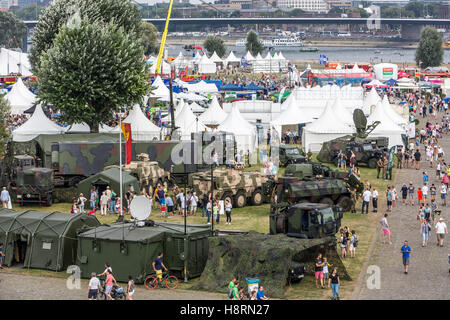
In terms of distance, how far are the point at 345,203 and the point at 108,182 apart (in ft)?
34.0

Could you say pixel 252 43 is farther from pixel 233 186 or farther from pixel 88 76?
pixel 233 186

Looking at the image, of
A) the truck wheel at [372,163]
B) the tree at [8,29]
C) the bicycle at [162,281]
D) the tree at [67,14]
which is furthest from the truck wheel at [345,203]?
the tree at [8,29]

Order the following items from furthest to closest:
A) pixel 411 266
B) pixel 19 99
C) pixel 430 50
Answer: pixel 430 50, pixel 19 99, pixel 411 266

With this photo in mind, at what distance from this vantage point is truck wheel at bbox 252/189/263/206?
122 ft

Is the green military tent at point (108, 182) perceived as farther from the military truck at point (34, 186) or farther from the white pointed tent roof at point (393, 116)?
the white pointed tent roof at point (393, 116)

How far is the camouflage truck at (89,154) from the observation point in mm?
39875

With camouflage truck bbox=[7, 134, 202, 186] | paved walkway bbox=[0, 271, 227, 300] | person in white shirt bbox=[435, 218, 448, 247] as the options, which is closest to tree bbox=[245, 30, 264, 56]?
camouflage truck bbox=[7, 134, 202, 186]

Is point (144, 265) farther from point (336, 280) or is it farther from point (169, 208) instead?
point (169, 208)

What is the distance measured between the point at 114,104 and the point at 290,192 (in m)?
19.1

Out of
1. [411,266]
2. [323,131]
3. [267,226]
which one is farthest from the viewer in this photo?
[323,131]

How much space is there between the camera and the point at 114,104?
49375mm

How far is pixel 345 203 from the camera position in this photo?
35.2 meters

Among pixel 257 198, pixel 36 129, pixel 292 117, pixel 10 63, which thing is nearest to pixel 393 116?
pixel 292 117

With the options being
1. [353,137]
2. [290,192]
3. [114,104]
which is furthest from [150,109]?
[290,192]
